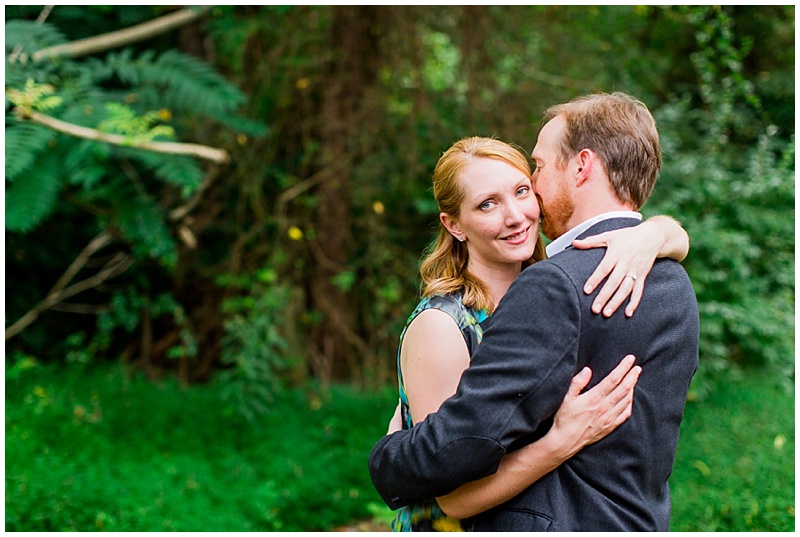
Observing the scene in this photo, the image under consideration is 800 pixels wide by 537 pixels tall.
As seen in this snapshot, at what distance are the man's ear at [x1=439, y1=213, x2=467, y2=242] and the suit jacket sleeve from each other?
→ 0.50m

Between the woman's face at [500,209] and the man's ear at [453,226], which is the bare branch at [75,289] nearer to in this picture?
the man's ear at [453,226]

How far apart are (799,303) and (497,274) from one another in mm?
5014

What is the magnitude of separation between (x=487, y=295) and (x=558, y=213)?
0.32 meters

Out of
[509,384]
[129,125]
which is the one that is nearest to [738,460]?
[509,384]

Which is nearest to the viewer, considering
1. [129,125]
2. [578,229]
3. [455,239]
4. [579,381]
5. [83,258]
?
[579,381]

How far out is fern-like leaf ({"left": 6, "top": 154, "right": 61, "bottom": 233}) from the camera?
4219mm

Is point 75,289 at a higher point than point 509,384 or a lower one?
lower

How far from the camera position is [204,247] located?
25.0 feet

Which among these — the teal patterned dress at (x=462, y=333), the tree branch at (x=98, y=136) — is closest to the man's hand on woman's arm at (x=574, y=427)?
the teal patterned dress at (x=462, y=333)

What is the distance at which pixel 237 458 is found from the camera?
570 cm

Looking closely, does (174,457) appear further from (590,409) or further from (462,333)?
(590,409)

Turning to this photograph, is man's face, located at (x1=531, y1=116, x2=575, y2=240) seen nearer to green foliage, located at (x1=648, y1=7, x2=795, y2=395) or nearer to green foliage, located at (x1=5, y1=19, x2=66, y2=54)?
green foliage, located at (x1=5, y1=19, x2=66, y2=54)

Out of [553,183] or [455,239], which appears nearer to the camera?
[553,183]

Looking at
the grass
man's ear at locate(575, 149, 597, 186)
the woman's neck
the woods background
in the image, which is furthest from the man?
the woods background
